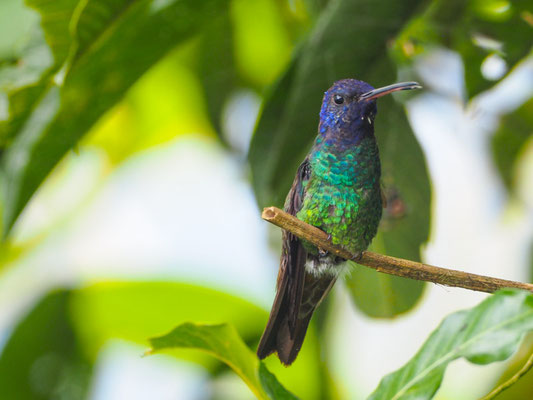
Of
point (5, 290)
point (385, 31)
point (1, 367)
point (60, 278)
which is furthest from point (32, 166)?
point (5, 290)

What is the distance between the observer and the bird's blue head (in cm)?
125

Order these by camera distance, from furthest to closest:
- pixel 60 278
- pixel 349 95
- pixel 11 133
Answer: pixel 60 278 → pixel 11 133 → pixel 349 95

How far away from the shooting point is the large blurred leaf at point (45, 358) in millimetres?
3195

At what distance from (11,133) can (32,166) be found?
0.23 meters

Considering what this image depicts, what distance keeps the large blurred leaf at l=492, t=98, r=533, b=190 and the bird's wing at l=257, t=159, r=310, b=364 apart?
1.94 meters

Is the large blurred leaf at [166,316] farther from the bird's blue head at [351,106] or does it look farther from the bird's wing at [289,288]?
the bird's blue head at [351,106]

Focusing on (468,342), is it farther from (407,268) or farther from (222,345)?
(222,345)

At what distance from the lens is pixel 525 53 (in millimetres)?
2277

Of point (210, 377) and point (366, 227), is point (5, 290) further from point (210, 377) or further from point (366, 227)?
point (366, 227)

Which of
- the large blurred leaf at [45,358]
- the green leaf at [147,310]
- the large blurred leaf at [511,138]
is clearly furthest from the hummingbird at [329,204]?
the large blurred leaf at [45,358]

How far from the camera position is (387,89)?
1.13 m

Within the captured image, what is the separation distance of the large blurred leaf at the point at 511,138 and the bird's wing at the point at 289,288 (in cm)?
194

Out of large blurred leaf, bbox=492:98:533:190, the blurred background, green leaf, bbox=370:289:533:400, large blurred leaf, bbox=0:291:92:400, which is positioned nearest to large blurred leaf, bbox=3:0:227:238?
the blurred background

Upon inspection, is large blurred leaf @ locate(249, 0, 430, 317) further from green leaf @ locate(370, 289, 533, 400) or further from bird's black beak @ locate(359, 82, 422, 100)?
bird's black beak @ locate(359, 82, 422, 100)
